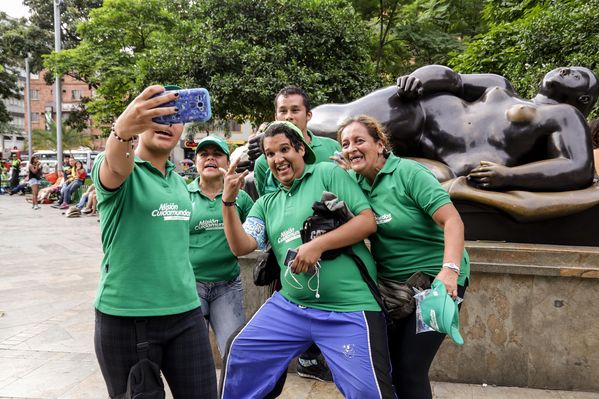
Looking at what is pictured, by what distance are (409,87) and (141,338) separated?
3.22 m

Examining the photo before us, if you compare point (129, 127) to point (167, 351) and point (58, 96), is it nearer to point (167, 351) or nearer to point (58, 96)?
point (167, 351)

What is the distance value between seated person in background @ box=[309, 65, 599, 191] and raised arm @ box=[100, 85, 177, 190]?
2913mm

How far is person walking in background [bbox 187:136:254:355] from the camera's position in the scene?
3342 millimetres

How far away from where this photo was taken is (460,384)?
382cm

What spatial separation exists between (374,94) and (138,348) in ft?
11.0

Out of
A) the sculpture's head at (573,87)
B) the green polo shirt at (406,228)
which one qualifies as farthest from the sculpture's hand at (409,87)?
the green polo shirt at (406,228)

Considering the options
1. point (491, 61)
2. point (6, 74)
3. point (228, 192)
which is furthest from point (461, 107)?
point (6, 74)

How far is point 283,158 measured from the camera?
2611 millimetres

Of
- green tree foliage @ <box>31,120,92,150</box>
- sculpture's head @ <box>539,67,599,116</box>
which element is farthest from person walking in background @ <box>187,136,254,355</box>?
green tree foliage @ <box>31,120,92,150</box>

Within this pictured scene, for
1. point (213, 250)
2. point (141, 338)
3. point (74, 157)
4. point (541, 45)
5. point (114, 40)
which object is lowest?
point (74, 157)

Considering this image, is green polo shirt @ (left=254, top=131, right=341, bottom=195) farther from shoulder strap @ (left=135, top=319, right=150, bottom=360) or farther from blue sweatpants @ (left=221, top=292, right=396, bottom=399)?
shoulder strap @ (left=135, top=319, right=150, bottom=360)

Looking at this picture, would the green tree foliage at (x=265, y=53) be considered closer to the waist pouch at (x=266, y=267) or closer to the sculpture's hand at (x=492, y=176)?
the sculpture's hand at (x=492, y=176)

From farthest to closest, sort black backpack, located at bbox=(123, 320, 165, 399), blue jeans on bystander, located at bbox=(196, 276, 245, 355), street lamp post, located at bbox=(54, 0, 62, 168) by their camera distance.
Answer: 1. street lamp post, located at bbox=(54, 0, 62, 168)
2. blue jeans on bystander, located at bbox=(196, 276, 245, 355)
3. black backpack, located at bbox=(123, 320, 165, 399)

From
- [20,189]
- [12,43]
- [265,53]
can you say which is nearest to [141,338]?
[265,53]
